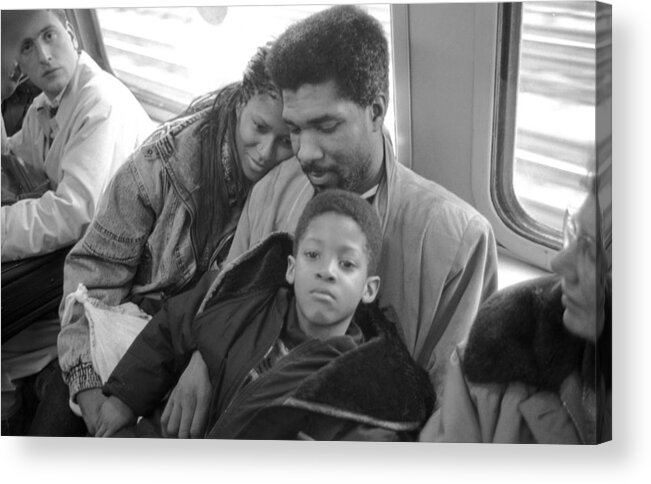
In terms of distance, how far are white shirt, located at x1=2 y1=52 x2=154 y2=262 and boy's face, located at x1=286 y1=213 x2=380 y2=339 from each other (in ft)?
1.80

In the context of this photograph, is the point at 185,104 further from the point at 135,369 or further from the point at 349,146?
the point at 135,369

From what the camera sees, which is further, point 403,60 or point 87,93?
point 87,93

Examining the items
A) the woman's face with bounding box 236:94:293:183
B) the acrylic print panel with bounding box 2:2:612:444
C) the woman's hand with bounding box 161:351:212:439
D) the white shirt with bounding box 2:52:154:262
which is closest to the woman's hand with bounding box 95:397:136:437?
the acrylic print panel with bounding box 2:2:612:444

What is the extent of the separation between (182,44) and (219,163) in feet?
1.06

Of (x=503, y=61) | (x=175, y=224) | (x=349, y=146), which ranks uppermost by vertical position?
(x=503, y=61)

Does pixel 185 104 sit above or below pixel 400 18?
below

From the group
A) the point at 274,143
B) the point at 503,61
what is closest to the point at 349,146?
the point at 274,143

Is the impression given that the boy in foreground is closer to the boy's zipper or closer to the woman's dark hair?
the boy's zipper

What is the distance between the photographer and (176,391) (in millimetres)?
Answer: 2699

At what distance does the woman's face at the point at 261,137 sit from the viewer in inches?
105

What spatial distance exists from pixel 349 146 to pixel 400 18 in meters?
0.34

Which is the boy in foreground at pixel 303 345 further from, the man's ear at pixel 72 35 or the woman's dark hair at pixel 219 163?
the man's ear at pixel 72 35

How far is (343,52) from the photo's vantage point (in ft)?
8.54

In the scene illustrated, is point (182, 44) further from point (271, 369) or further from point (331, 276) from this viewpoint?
point (271, 369)
